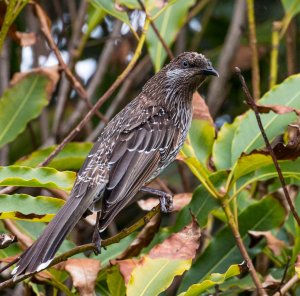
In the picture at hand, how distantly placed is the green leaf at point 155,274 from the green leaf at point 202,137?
3.57 feet

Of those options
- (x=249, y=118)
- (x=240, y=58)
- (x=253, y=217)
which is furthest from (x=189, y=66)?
(x=240, y=58)

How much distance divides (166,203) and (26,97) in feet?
4.72

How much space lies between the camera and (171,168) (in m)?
7.17

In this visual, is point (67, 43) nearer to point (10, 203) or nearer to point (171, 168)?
point (171, 168)

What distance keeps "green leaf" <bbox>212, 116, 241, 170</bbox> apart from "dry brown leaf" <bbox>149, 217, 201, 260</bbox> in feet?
2.97

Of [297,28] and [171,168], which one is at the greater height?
[297,28]

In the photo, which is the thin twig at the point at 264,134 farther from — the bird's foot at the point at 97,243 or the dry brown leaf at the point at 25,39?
the dry brown leaf at the point at 25,39

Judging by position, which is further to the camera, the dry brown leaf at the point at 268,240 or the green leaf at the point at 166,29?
the green leaf at the point at 166,29

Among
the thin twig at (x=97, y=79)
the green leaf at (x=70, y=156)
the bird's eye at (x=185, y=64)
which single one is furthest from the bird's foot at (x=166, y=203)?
the thin twig at (x=97, y=79)

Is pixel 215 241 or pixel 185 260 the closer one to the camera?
pixel 185 260

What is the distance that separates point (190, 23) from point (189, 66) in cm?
233

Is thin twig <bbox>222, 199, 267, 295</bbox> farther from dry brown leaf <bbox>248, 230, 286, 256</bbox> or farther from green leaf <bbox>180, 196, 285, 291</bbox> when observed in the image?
green leaf <bbox>180, 196, 285, 291</bbox>

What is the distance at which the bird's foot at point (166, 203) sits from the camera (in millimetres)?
4383

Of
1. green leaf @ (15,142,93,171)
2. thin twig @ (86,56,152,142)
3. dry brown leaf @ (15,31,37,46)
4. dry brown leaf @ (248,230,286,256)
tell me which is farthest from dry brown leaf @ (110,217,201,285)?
thin twig @ (86,56,152,142)
